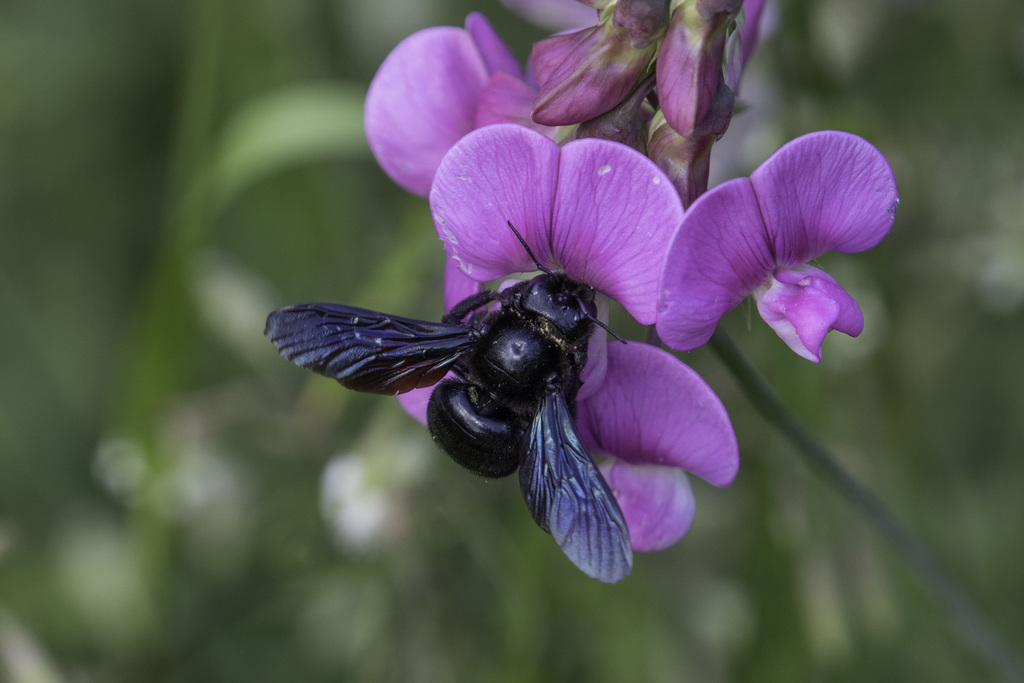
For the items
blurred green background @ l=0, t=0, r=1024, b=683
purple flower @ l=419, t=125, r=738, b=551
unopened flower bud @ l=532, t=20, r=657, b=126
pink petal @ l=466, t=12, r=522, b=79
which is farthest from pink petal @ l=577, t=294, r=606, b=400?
blurred green background @ l=0, t=0, r=1024, b=683

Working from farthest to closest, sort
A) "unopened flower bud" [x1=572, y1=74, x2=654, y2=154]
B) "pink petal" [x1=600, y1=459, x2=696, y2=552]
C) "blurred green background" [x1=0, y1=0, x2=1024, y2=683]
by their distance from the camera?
"blurred green background" [x1=0, y1=0, x2=1024, y2=683] → "pink petal" [x1=600, y1=459, x2=696, y2=552] → "unopened flower bud" [x1=572, y1=74, x2=654, y2=154]

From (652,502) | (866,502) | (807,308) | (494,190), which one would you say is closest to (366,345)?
(494,190)

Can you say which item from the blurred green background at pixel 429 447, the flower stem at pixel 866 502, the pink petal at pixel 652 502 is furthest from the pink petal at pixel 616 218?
the blurred green background at pixel 429 447

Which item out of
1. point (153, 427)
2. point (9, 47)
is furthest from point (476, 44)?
point (9, 47)

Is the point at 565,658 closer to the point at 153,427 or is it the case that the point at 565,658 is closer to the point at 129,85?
the point at 153,427

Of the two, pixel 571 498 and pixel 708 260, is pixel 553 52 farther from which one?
pixel 571 498

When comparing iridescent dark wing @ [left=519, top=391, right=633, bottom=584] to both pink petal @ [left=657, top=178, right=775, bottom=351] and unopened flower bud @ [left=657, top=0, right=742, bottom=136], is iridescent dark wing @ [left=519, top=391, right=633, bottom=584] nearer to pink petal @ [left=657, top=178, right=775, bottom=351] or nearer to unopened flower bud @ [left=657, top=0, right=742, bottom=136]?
pink petal @ [left=657, top=178, right=775, bottom=351]

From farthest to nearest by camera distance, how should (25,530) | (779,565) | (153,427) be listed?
(25,530)
(153,427)
(779,565)
